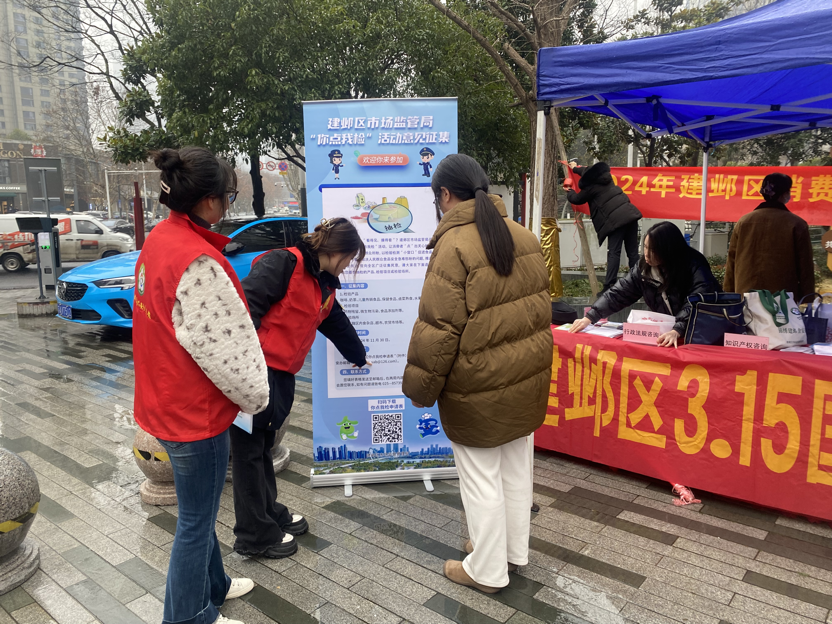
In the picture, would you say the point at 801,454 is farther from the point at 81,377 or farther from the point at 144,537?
the point at 81,377

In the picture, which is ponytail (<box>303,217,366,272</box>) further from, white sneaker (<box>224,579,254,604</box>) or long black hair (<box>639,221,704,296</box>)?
long black hair (<box>639,221,704,296</box>)

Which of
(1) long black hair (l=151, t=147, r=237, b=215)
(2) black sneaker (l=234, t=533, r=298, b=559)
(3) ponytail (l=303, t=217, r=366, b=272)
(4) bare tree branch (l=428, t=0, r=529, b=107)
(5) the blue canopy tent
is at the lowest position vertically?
(2) black sneaker (l=234, t=533, r=298, b=559)

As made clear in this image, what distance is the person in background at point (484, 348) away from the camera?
2293 mm

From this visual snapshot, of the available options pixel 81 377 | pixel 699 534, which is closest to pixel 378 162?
pixel 699 534

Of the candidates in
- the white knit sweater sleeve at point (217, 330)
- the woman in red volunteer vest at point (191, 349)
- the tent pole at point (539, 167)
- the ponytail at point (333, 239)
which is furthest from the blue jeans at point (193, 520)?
the tent pole at point (539, 167)

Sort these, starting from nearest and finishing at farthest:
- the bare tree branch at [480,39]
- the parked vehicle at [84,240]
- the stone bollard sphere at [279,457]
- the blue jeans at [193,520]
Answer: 1. the blue jeans at [193,520]
2. the stone bollard sphere at [279,457]
3. the bare tree branch at [480,39]
4. the parked vehicle at [84,240]

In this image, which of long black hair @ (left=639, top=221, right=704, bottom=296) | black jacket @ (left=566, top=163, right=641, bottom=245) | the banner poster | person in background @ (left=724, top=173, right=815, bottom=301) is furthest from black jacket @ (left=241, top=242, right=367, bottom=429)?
black jacket @ (left=566, top=163, right=641, bottom=245)

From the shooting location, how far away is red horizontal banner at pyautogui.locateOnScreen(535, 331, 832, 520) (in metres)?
3.09

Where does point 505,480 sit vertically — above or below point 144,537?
above

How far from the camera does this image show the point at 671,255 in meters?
3.56

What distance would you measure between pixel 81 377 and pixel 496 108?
8.77m

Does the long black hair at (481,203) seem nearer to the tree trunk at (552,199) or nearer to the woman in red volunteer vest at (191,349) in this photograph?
the woman in red volunteer vest at (191,349)

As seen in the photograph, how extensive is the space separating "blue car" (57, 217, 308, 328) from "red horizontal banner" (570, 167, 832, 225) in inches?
174

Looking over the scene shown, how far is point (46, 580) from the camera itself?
2773mm
